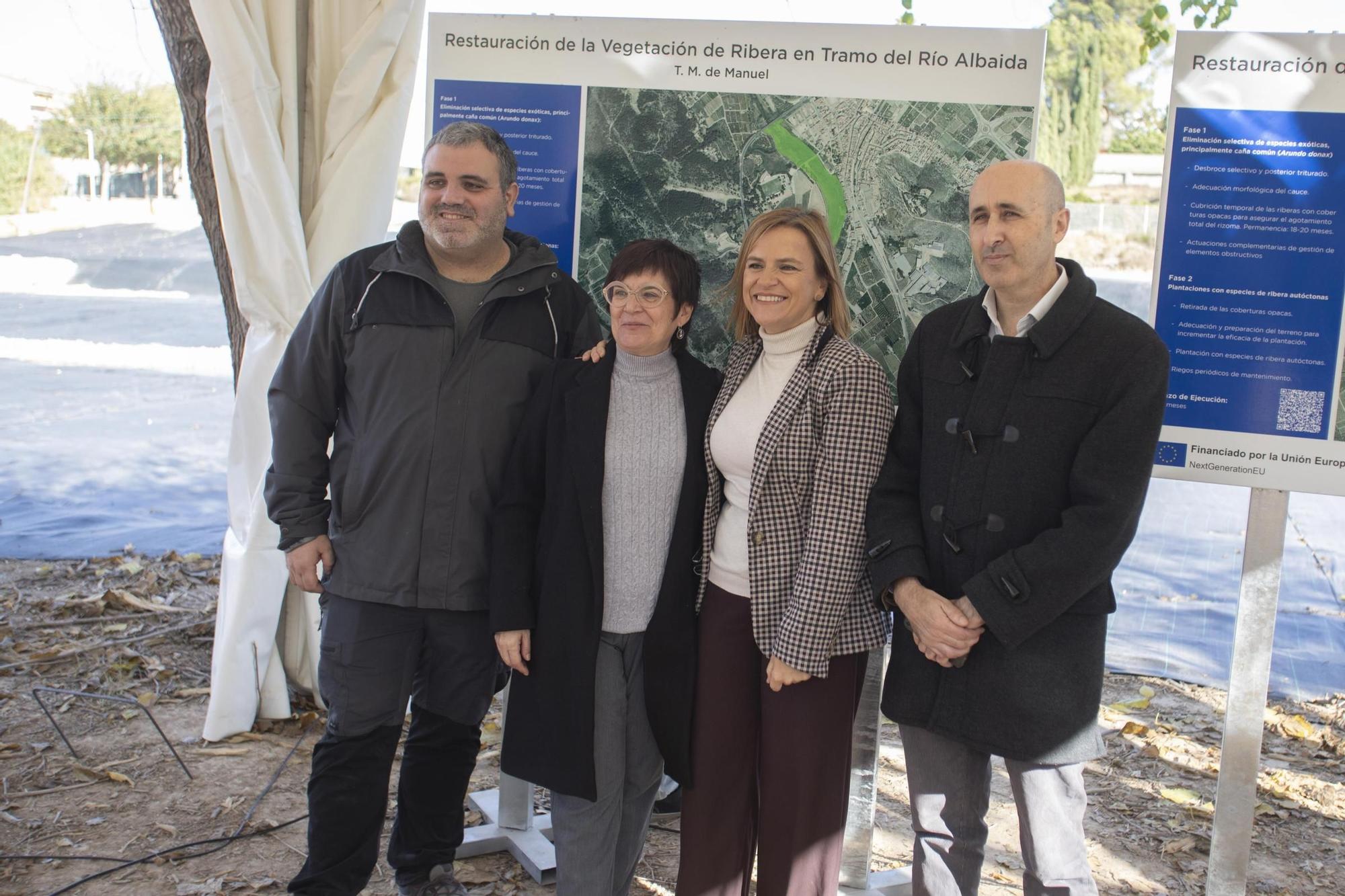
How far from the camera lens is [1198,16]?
3.90m

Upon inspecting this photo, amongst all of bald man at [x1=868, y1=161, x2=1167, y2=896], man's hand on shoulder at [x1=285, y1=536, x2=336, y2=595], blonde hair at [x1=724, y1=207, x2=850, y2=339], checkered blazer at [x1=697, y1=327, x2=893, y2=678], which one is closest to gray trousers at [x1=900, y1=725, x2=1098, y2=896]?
bald man at [x1=868, y1=161, x2=1167, y2=896]

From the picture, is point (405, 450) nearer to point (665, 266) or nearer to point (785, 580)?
point (665, 266)

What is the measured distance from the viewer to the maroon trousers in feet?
7.68

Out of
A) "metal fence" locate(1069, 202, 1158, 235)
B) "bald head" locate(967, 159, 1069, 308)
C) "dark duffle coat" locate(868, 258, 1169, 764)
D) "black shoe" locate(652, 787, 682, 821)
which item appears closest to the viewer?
"dark duffle coat" locate(868, 258, 1169, 764)

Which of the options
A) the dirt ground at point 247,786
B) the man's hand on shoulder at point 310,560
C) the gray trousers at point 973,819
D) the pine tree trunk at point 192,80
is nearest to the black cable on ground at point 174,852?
the dirt ground at point 247,786

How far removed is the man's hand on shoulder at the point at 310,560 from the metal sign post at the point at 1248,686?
2.38m

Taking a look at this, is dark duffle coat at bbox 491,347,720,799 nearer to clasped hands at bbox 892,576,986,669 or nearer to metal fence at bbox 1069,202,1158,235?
clasped hands at bbox 892,576,986,669

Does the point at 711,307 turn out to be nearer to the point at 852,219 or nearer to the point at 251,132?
the point at 852,219

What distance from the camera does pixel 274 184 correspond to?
371cm

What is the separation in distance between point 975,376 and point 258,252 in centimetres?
264

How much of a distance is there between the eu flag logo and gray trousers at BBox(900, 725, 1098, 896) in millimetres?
982

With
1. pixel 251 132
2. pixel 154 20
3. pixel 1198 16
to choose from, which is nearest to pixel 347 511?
pixel 251 132

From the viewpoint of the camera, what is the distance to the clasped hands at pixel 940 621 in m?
2.18

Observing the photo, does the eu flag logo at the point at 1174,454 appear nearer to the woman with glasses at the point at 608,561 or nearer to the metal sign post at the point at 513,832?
the woman with glasses at the point at 608,561
